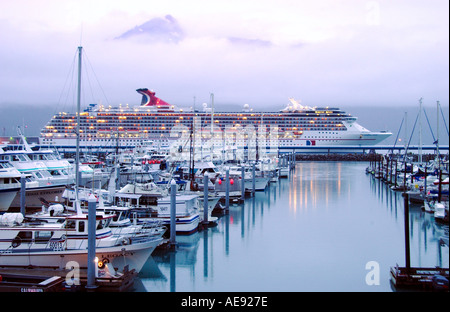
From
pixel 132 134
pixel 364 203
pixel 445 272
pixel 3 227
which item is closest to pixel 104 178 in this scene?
pixel 364 203

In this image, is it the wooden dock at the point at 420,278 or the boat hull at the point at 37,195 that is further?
the boat hull at the point at 37,195

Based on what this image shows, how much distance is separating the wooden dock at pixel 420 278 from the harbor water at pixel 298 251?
0.20 m

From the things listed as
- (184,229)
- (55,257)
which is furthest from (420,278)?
(184,229)

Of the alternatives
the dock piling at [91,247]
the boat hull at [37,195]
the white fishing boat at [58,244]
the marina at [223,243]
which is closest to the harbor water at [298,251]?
the marina at [223,243]

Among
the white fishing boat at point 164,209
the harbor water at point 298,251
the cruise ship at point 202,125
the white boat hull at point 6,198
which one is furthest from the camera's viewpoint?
the cruise ship at point 202,125

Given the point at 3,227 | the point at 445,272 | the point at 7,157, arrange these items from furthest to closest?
1. the point at 7,157
2. the point at 3,227
3. the point at 445,272

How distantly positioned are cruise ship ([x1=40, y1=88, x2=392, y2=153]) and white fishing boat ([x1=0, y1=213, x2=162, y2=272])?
4525 centimetres

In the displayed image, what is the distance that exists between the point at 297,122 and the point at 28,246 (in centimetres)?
5097

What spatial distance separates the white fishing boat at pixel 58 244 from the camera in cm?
798

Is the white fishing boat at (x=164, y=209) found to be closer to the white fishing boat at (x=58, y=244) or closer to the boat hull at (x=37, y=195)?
the white fishing boat at (x=58, y=244)

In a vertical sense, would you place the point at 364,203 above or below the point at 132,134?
below

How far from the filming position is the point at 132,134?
55.1 metres
